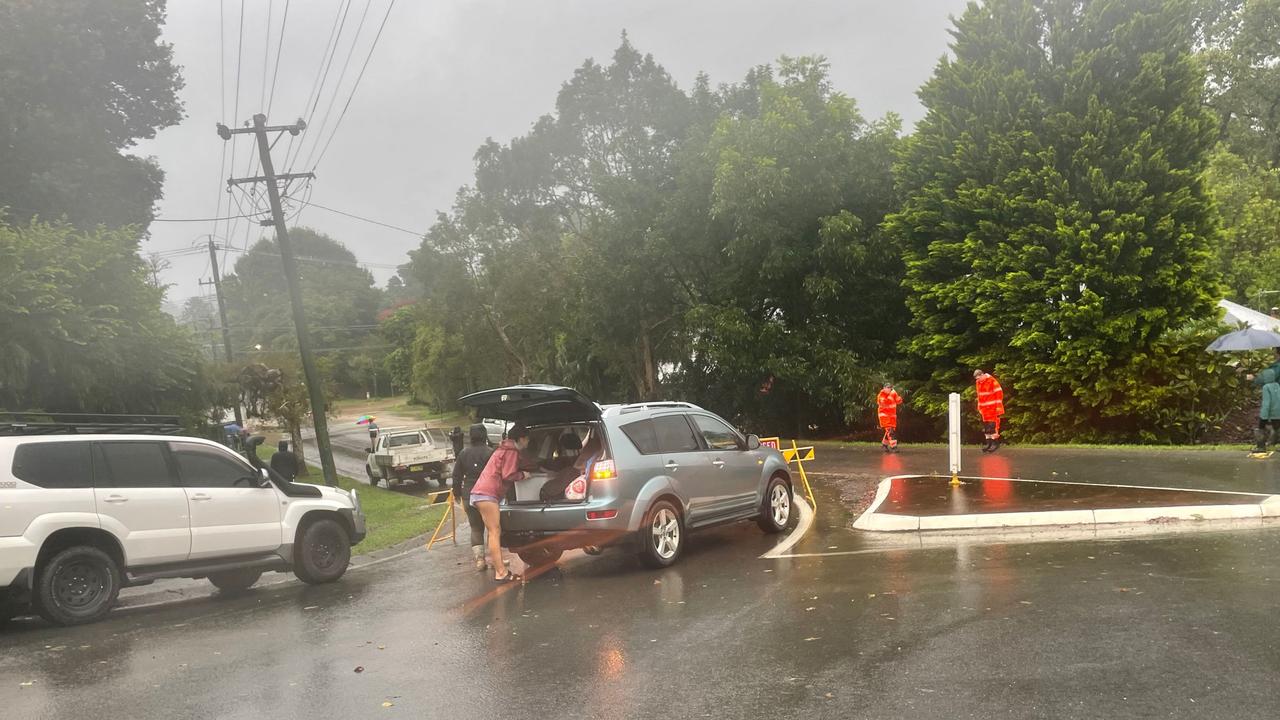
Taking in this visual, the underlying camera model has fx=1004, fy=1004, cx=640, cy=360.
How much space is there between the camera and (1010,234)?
23.5 meters

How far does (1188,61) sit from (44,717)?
80.6ft

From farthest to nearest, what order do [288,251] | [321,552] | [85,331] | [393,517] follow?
A: [288,251], [85,331], [393,517], [321,552]

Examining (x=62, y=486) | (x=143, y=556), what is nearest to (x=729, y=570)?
(x=143, y=556)

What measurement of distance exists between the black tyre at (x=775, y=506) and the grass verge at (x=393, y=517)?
19.2 feet

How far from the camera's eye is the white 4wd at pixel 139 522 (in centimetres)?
873

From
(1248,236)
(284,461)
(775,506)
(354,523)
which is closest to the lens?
(354,523)

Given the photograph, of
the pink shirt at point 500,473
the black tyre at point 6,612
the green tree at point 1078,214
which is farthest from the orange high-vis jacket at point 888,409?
the black tyre at point 6,612

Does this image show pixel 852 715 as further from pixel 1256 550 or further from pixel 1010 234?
pixel 1010 234

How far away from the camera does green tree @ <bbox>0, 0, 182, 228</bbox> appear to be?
95.0ft

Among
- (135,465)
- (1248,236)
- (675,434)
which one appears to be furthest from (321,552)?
(1248,236)

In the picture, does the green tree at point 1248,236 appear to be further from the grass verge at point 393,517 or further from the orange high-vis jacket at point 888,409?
the grass verge at point 393,517

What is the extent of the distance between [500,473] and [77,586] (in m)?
3.93

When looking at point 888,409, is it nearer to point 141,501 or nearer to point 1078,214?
point 1078,214

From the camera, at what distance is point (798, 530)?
12.3 m
